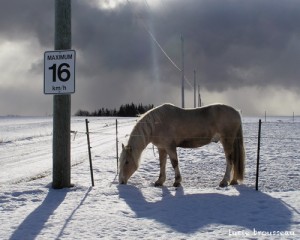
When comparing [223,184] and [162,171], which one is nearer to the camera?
[223,184]

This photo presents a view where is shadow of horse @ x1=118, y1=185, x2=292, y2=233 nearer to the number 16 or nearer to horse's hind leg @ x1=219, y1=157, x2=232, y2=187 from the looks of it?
horse's hind leg @ x1=219, y1=157, x2=232, y2=187

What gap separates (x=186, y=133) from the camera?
873cm

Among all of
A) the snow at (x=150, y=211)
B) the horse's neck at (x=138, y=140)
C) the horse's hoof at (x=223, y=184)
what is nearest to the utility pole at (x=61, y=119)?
the snow at (x=150, y=211)

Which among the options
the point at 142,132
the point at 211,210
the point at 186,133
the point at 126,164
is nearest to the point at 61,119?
the point at 126,164

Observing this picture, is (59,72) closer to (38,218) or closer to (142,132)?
(142,132)

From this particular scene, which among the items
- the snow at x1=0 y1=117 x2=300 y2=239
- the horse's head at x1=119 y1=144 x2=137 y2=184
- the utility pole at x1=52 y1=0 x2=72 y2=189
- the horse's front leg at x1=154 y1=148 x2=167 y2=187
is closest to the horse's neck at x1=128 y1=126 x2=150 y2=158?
the horse's head at x1=119 y1=144 x2=137 y2=184

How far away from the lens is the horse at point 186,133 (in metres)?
8.50

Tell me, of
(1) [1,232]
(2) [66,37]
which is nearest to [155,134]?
(2) [66,37]

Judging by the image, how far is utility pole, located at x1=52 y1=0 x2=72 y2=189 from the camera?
7.54 m

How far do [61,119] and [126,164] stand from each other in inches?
68.0

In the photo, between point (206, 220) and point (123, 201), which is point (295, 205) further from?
point (123, 201)

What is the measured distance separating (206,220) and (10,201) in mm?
3171

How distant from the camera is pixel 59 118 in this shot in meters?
7.54

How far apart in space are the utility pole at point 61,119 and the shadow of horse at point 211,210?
1.28 m
